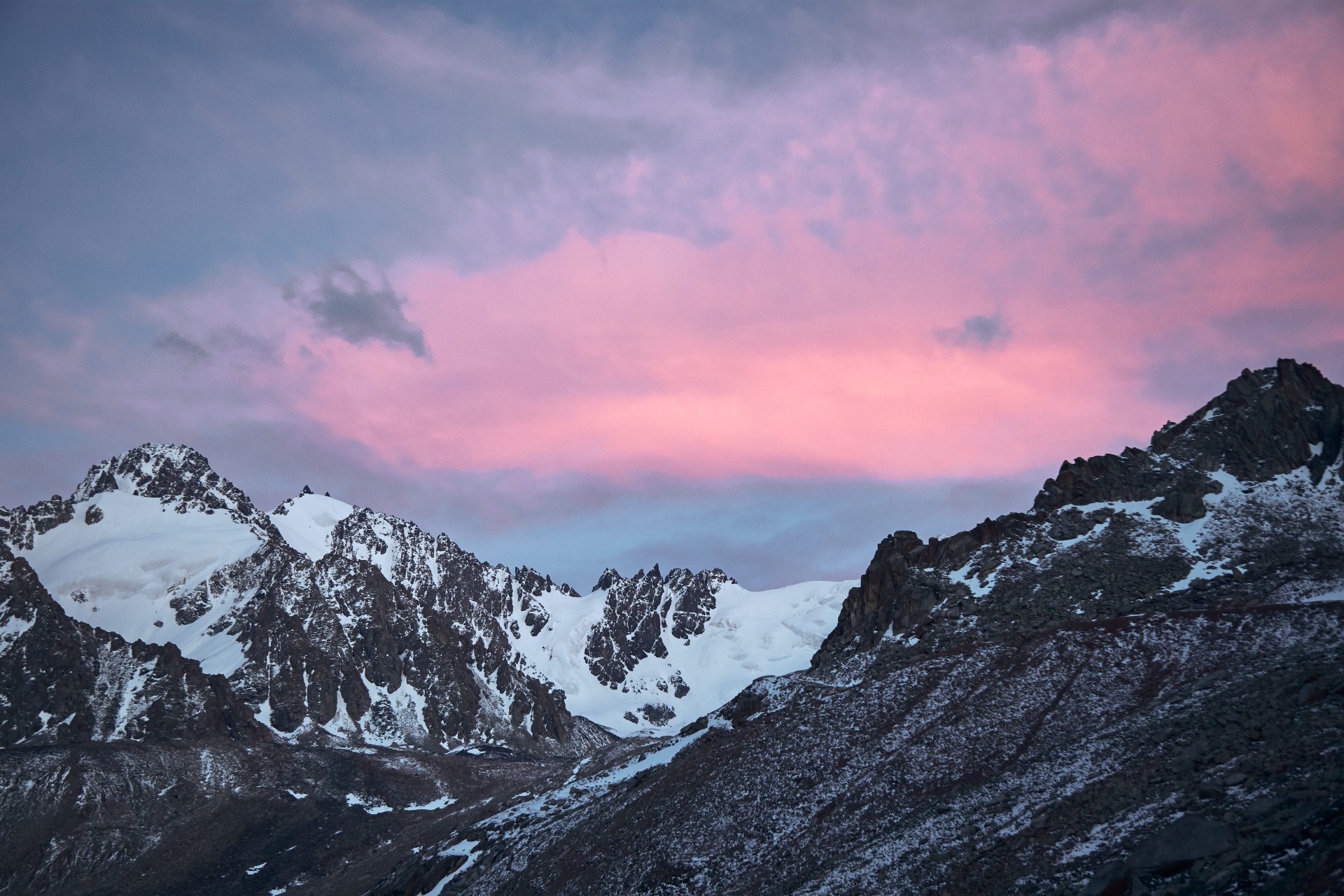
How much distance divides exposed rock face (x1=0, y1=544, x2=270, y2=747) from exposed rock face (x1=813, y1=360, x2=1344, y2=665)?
12653cm

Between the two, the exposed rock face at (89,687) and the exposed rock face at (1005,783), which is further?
the exposed rock face at (89,687)

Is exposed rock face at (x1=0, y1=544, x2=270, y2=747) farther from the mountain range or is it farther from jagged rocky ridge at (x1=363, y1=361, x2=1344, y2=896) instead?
jagged rocky ridge at (x1=363, y1=361, x2=1344, y2=896)

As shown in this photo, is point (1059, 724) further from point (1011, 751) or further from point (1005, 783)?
point (1005, 783)

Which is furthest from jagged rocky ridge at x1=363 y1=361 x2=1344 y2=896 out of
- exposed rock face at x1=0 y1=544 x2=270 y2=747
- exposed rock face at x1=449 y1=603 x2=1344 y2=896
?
exposed rock face at x1=0 y1=544 x2=270 y2=747

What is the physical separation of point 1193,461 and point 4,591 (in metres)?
199

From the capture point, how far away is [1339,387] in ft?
306

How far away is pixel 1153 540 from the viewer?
262ft

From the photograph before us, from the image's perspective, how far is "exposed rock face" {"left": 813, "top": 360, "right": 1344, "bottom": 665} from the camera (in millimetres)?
71938

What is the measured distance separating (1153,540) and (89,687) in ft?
565

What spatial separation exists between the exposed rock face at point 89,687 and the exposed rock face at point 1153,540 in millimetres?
126529

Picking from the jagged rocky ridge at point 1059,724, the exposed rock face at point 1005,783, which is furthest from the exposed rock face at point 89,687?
the exposed rock face at point 1005,783

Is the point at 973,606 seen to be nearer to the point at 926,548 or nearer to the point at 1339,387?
the point at 926,548

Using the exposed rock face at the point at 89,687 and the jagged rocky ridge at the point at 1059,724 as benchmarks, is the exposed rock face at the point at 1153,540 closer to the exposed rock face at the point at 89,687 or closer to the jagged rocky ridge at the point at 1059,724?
the jagged rocky ridge at the point at 1059,724

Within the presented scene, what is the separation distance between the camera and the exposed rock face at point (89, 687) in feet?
553
